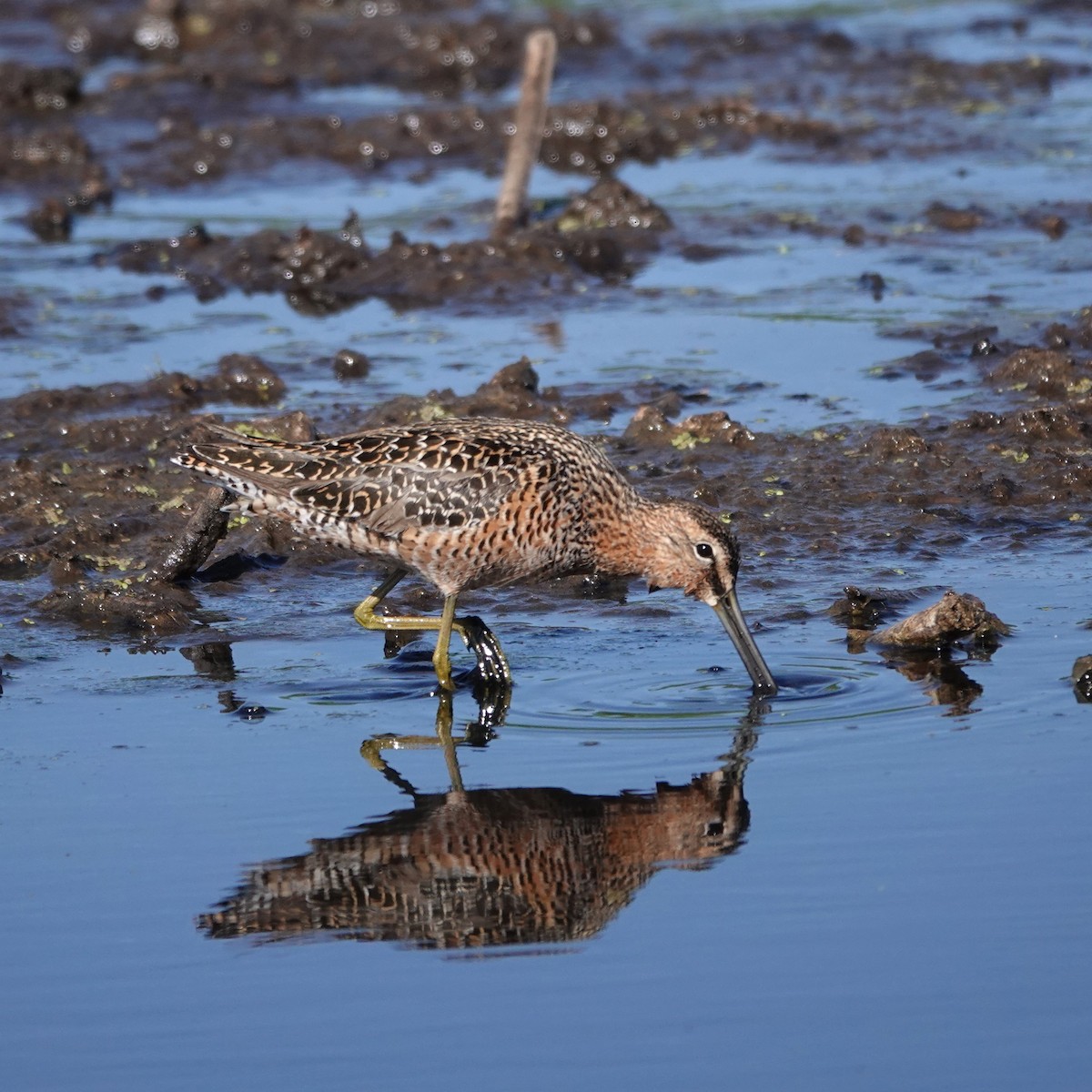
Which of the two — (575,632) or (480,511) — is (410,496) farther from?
(575,632)

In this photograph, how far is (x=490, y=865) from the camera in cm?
601

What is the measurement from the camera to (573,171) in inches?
666

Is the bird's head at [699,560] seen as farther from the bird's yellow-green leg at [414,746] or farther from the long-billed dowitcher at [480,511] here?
the bird's yellow-green leg at [414,746]

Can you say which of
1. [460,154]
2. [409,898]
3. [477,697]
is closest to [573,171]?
[460,154]

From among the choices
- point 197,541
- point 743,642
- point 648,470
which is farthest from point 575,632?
point 648,470

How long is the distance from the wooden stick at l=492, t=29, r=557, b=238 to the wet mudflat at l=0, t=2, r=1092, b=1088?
0.24 m

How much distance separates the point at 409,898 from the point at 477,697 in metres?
1.78

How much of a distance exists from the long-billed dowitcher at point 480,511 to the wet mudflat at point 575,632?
0.31 meters

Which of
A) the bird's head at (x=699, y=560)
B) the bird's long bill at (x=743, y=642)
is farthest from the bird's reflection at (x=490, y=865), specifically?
the bird's head at (x=699, y=560)

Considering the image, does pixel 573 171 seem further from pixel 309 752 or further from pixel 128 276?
pixel 309 752

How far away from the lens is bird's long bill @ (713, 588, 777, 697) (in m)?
7.33

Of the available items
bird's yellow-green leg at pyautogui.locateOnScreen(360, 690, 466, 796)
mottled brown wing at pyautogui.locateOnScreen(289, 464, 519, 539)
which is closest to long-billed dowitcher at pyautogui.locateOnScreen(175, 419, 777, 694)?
mottled brown wing at pyautogui.locateOnScreen(289, 464, 519, 539)

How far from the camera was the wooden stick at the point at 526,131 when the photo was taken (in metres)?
13.8

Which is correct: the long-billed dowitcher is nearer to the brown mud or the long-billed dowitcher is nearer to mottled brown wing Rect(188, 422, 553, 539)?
mottled brown wing Rect(188, 422, 553, 539)
